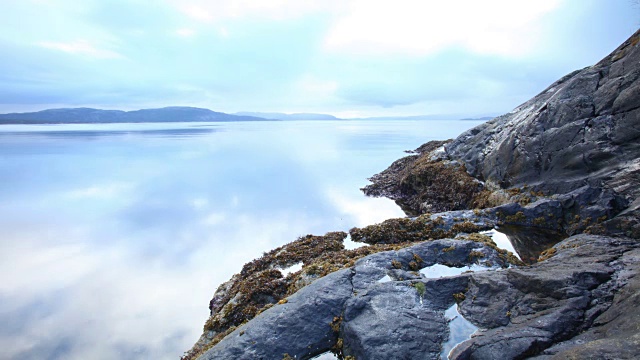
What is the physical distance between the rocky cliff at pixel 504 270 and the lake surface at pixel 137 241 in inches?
70.5

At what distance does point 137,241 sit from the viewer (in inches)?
586

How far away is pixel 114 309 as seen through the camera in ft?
31.3

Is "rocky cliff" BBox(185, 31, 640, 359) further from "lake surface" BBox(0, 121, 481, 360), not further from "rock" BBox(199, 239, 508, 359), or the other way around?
"lake surface" BBox(0, 121, 481, 360)

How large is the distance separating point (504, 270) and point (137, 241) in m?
14.1

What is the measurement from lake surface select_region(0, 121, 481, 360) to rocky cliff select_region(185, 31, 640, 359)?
1.79m

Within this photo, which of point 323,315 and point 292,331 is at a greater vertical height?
point 323,315

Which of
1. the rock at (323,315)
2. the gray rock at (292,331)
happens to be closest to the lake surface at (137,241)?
the gray rock at (292,331)

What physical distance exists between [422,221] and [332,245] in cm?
321

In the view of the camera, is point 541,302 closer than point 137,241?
Yes

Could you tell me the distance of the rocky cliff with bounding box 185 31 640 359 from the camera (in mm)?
4855

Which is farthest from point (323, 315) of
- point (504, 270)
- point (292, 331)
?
point (504, 270)

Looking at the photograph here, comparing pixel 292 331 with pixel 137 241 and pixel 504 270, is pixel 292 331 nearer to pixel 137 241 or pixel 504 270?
pixel 504 270

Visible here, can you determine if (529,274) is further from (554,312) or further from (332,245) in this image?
(332,245)

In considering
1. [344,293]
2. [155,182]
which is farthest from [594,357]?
[155,182]
